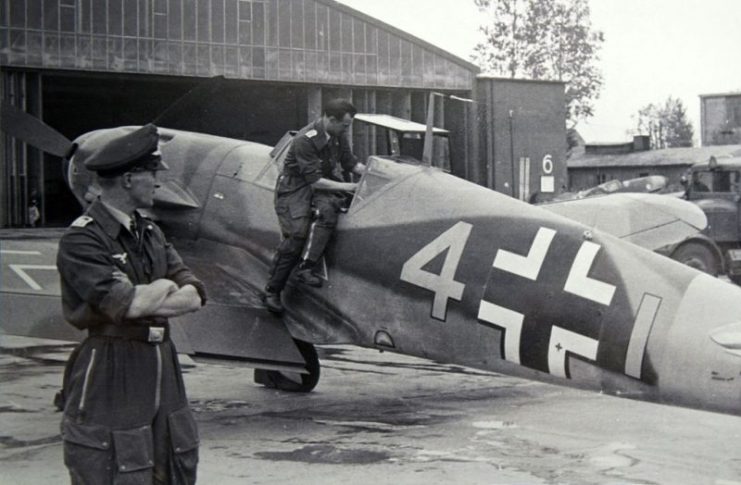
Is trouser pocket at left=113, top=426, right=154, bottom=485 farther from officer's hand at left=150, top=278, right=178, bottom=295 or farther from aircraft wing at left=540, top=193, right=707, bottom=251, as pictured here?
aircraft wing at left=540, top=193, right=707, bottom=251

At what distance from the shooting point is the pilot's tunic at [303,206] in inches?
295

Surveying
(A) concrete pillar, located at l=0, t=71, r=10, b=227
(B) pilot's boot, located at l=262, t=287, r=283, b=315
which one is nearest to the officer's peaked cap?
(B) pilot's boot, located at l=262, t=287, r=283, b=315

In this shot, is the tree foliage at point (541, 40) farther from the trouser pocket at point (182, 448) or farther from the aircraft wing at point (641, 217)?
the trouser pocket at point (182, 448)

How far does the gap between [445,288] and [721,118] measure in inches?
1518

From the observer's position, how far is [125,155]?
3.60m

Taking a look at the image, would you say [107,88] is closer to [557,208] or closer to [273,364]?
[557,208]

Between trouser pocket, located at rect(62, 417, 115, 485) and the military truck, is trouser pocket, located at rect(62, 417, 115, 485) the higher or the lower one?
the lower one

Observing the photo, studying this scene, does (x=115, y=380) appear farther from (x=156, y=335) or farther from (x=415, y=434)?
(x=415, y=434)

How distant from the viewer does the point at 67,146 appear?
28.1 feet

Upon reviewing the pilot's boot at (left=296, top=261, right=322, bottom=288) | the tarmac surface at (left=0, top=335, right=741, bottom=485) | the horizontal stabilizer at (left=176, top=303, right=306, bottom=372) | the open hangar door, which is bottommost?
the tarmac surface at (left=0, top=335, right=741, bottom=485)

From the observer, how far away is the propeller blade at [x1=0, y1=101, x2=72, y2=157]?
8398 millimetres

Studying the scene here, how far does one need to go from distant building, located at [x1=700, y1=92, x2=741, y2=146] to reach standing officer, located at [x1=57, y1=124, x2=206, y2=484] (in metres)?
37.1

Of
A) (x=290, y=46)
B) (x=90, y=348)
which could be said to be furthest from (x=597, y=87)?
(x=90, y=348)

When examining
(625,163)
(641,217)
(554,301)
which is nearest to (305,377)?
(554,301)
